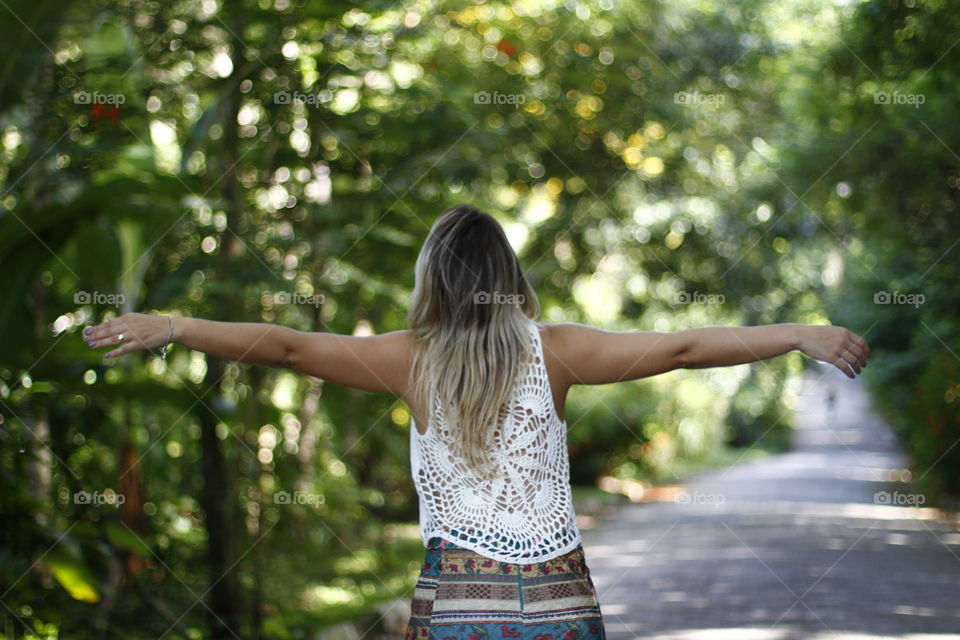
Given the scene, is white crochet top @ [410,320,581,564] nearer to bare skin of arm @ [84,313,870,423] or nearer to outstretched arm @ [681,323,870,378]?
bare skin of arm @ [84,313,870,423]

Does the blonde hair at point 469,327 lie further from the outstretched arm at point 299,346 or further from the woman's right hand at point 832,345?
the woman's right hand at point 832,345

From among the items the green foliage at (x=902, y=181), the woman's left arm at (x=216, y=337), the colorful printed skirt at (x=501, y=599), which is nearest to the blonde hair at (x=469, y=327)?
the colorful printed skirt at (x=501, y=599)

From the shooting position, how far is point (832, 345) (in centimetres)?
254

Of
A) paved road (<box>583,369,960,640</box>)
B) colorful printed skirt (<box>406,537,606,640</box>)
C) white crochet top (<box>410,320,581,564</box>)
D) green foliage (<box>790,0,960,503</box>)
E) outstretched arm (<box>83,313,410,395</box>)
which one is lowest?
colorful printed skirt (<box>406,537,606,640</box>)

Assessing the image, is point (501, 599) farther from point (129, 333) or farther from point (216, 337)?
point (129, 333)

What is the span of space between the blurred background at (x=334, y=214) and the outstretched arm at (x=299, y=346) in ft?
5.81

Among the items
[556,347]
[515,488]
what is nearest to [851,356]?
[556,347]

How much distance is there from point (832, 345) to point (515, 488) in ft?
2.77

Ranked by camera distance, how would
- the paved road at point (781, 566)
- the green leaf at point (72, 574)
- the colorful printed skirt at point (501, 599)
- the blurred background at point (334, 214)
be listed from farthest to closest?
the paved road at point (781, 566), the blurred background at point (334, 214), the green leaf at point (72, 574), the colorful printed skirt at point (501, 599)

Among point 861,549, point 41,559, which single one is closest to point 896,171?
point 861,549

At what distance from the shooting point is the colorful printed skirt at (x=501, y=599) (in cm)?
233

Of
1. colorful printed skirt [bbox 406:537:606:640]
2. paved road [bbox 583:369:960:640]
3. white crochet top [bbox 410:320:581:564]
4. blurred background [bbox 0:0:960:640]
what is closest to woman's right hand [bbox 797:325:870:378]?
white crochet top [bbox 410:320:581:564]

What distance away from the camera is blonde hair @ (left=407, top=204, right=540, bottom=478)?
2.46 metres

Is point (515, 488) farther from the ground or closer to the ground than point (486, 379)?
closer to the ground
